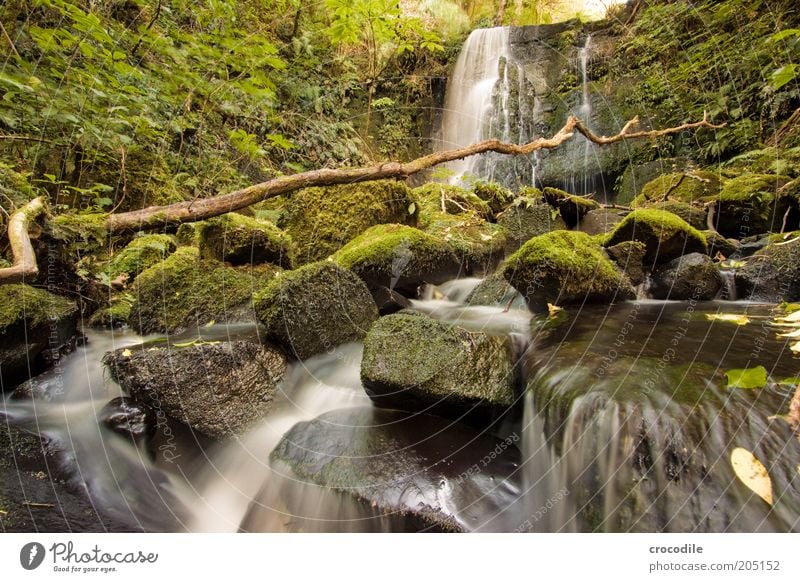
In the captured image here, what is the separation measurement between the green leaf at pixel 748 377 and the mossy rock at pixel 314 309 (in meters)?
2.21

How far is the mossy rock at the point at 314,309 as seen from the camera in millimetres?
2463

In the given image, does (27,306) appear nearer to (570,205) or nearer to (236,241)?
(236,241)

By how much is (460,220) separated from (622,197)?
14.7 feet

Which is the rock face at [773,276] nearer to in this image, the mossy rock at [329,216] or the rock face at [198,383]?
the mossy rock at [329,216]

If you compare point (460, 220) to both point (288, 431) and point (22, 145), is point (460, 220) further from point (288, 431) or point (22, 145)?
point (22, 145)

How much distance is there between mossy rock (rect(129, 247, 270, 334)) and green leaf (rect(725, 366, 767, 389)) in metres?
3.14

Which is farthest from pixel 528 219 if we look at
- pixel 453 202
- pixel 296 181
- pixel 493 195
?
pixel 296 181

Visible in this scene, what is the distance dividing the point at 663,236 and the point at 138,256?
17.2 ft

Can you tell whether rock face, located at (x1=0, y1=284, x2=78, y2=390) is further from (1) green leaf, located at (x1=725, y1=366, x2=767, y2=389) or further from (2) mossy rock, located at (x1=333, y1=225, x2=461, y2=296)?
(1) green leaf, located at (x1=725, y1=366, x2=767, y2=389)

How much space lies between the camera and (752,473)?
109 cm

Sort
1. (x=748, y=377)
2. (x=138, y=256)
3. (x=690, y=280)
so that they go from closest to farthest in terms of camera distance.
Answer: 1. (x=748, y=377)
2. (x=690, y=280)
3. (x=138, y=256)

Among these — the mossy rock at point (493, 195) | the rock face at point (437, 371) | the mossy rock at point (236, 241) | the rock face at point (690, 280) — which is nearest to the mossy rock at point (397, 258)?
the mossy rock at point (236, 241)

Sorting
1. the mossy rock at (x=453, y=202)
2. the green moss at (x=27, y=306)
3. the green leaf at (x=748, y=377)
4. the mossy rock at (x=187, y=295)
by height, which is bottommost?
the green leaf at (x=748, y=377)
